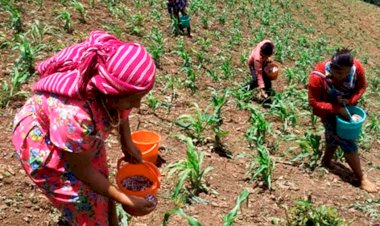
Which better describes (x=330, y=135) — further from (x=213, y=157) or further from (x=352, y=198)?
(x=213, y=157)

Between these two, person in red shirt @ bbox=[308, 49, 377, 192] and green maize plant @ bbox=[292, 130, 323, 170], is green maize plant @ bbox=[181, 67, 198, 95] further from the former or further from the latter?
person in red shirt @ bbox=[308, 49, 377, 192]

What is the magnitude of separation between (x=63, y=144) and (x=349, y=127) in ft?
10.2

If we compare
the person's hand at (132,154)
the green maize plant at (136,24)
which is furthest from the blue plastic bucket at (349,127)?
the green maize plant at (136,24)

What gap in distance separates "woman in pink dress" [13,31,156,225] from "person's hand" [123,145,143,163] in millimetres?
322

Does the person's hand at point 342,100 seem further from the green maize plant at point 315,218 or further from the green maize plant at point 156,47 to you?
the green maize plant at point 156,47

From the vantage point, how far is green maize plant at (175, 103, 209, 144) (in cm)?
477

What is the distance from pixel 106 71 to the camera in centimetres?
181

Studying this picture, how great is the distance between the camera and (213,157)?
4605mm

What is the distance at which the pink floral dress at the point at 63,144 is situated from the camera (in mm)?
1911

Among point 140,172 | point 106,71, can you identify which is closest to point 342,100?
point 140,172

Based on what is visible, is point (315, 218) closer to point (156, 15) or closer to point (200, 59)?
point (200, 59)

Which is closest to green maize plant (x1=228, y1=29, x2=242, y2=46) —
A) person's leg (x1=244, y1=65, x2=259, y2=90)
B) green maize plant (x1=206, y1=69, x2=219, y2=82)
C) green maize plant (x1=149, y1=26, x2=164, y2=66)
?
green maize plant (x1=149, y1=26, x2=164, y2=66)

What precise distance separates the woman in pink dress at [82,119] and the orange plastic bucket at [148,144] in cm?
148

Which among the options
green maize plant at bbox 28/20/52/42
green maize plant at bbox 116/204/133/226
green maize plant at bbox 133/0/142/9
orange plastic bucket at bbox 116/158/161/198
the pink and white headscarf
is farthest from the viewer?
green maize plant at bbox 133/0/142/9
